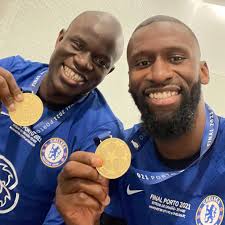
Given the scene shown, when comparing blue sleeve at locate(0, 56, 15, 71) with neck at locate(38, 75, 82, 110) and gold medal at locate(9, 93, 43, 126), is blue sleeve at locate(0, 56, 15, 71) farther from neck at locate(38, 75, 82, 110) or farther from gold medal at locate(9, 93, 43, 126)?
gold medal at locate(9, 93, 43, 126)

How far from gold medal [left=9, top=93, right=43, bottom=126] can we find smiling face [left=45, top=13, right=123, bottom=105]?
164mm

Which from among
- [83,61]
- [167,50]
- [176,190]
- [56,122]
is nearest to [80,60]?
[83,61]

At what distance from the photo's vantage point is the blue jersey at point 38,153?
117 centimetres

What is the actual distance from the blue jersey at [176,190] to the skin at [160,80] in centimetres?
6

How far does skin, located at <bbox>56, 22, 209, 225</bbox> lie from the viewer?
0.92m

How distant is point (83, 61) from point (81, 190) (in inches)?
20.1

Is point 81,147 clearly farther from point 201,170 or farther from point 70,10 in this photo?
point 70,10

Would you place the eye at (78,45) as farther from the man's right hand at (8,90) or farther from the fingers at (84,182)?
the fingers at (84,182)

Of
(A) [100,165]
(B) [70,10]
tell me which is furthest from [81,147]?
(B) [70,10]

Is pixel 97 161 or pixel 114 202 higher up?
pixel 97 161

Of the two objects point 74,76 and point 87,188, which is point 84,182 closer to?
point 87,188

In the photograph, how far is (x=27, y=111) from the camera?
1.08 meters

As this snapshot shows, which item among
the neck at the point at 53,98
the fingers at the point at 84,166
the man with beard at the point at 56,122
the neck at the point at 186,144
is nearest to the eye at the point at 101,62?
the man with beard at the point at 56,122

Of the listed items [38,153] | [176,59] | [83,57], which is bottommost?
[38,153]
